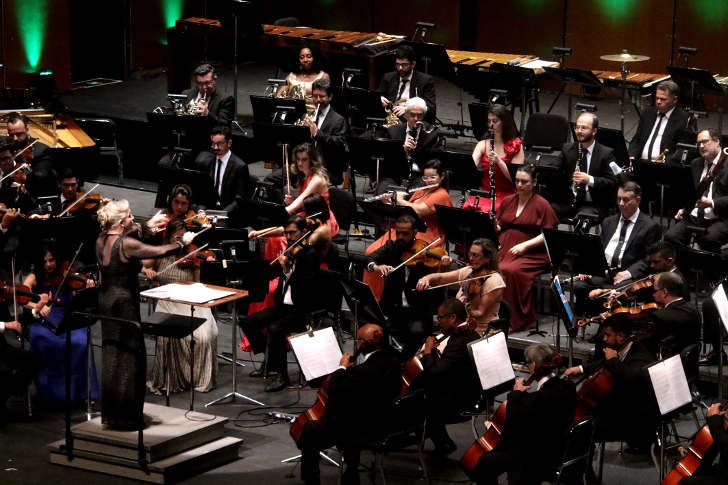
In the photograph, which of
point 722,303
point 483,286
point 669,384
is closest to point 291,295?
point 483,286

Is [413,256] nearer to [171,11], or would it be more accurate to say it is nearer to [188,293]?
[188,293]

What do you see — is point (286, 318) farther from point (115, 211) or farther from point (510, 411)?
point (510, 411)

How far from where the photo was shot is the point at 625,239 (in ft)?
32.3

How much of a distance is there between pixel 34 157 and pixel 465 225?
434 cm

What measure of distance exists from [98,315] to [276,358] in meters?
2.03

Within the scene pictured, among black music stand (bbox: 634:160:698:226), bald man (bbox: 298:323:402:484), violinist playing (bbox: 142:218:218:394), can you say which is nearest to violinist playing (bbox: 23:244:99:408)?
violinist playing (bbox: 142:218:218:394)

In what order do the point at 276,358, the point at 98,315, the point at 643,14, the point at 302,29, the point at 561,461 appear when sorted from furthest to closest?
the point at 643,14 < the point at 302,29 < the point at 276,358 < the point at 98,315 < the point at 561,461

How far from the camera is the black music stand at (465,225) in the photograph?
9.44 metres

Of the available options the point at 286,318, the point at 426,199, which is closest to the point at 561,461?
the point at 286,318

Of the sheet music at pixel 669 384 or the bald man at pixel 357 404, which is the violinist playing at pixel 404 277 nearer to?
the bald man at pixel 357 404

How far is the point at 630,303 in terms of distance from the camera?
9195mm

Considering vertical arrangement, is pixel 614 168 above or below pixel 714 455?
above

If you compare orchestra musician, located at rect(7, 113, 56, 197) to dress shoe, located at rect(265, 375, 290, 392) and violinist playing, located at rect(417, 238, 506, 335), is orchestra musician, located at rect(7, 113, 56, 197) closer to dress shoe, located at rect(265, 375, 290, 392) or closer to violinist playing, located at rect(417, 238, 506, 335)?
dress shoe, located at rect(265, 375, 290, 392)

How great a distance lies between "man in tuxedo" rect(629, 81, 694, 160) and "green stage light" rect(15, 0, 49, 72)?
24.2ft
